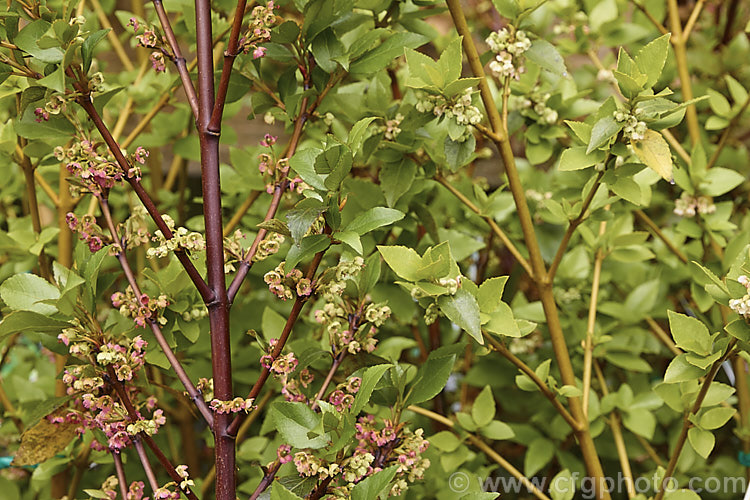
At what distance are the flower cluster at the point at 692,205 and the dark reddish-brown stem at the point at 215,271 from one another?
1.72 ft

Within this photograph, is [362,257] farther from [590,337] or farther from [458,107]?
[590,337]

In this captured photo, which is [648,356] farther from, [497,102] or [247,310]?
[247,310]

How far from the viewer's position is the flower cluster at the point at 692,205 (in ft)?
2.63

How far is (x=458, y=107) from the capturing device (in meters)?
0.56

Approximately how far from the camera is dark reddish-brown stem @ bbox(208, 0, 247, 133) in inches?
19.7

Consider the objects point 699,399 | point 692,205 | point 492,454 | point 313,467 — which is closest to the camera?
point 313,467

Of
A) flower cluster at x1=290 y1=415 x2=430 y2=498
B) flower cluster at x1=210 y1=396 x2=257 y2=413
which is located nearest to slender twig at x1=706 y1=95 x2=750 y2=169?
flower cluster at x1=290 y1=415 x2=430 y2=498

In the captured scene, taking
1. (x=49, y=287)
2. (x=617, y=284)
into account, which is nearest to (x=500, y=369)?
(x=617, y=284)

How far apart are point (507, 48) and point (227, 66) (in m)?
Answer: 0.24

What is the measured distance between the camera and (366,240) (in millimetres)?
659

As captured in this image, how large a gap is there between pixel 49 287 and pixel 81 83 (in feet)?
0.46

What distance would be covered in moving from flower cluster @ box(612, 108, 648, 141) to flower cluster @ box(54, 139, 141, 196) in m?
0.33

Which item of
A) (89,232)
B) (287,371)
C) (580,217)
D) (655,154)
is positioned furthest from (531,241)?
(89,232)

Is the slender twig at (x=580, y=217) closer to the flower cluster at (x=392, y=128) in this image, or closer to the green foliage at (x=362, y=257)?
the green foliage at (x=362, y=257)
